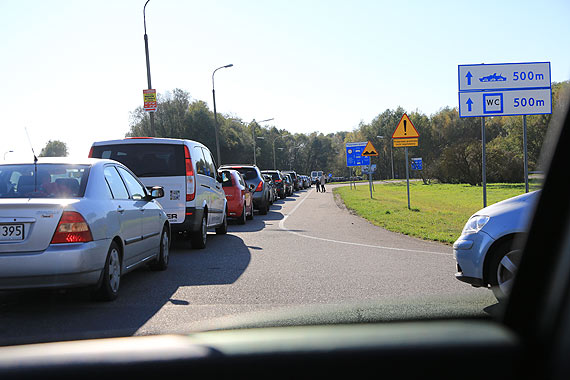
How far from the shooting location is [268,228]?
16.3 metres

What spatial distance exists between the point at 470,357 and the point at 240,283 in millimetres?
6046

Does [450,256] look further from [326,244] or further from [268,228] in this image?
[268,228]

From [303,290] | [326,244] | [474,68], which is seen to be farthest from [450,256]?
[474,68]

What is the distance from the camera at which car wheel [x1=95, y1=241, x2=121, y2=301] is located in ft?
21.2

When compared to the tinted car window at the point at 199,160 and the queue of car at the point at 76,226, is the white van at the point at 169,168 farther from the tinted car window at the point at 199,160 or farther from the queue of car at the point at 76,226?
the queue of car at the point at 76,226

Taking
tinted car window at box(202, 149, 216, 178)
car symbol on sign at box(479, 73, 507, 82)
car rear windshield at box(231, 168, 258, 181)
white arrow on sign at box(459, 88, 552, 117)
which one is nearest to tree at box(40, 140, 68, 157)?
tinted car window at box(202, 149, 216, 178)

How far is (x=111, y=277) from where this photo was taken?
22.0 ft

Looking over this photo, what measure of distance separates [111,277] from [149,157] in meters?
4.63

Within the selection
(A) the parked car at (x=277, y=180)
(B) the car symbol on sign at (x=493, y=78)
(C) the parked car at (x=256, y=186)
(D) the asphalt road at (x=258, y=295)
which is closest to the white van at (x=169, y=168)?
(D) the asphalt road at (x=258, y=295)

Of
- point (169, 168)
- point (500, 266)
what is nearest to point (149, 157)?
point (169, 168)

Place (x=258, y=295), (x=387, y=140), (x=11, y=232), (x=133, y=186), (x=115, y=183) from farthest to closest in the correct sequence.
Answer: (x=387, y=140)
(x=133, y=186)
(x=115, y=183)
(x=258, y=295)
(x=11, y=232)

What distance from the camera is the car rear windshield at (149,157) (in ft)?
35.8

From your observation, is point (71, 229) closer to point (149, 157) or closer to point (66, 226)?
point (66, 226)

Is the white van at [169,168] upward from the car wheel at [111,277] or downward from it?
upward
